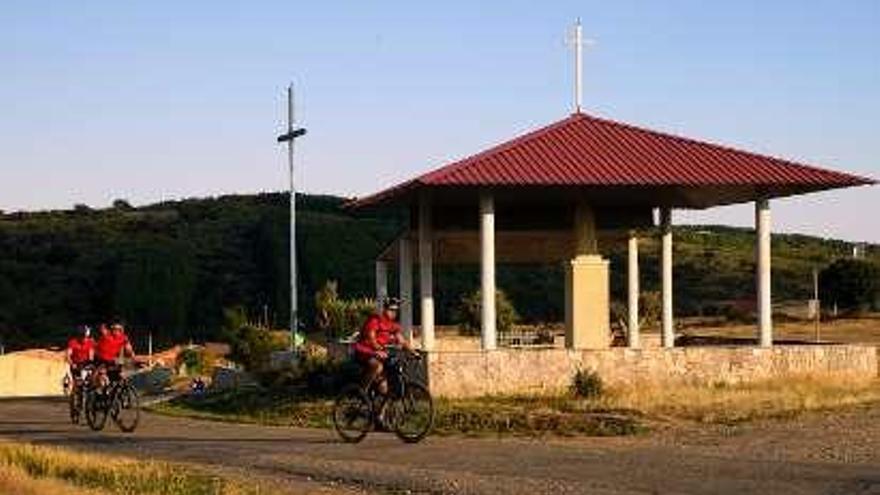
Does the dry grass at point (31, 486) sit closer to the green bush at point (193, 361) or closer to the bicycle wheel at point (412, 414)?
the bicycle wheel at point (412, 414)

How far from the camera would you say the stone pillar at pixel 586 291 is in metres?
28.5

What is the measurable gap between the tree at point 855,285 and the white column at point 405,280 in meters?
47.4

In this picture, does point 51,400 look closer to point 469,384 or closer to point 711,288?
point 469,384

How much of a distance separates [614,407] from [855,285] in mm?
58387

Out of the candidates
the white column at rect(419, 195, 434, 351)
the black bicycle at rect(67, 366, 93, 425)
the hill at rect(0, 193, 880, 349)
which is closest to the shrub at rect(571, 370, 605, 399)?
the white column at rect(419, 195, 434, 351)

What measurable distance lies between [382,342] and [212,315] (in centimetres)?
7420

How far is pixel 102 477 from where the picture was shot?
14.3 meters

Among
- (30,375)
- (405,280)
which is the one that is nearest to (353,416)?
(405,280)

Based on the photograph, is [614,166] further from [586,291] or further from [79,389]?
[79,389]

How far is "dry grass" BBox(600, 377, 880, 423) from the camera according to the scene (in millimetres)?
21219

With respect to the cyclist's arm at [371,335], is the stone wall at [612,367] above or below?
below

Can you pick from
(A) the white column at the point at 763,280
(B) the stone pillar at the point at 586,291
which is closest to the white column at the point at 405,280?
(B) the stone pillar at the point at 586,291

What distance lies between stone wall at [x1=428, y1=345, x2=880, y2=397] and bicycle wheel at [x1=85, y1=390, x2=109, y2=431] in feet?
16.6

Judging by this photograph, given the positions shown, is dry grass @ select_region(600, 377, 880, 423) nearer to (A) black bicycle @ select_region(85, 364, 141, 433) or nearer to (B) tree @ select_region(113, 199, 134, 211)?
(A) black bicycle @ select_region(85, 364, 141, 433)
